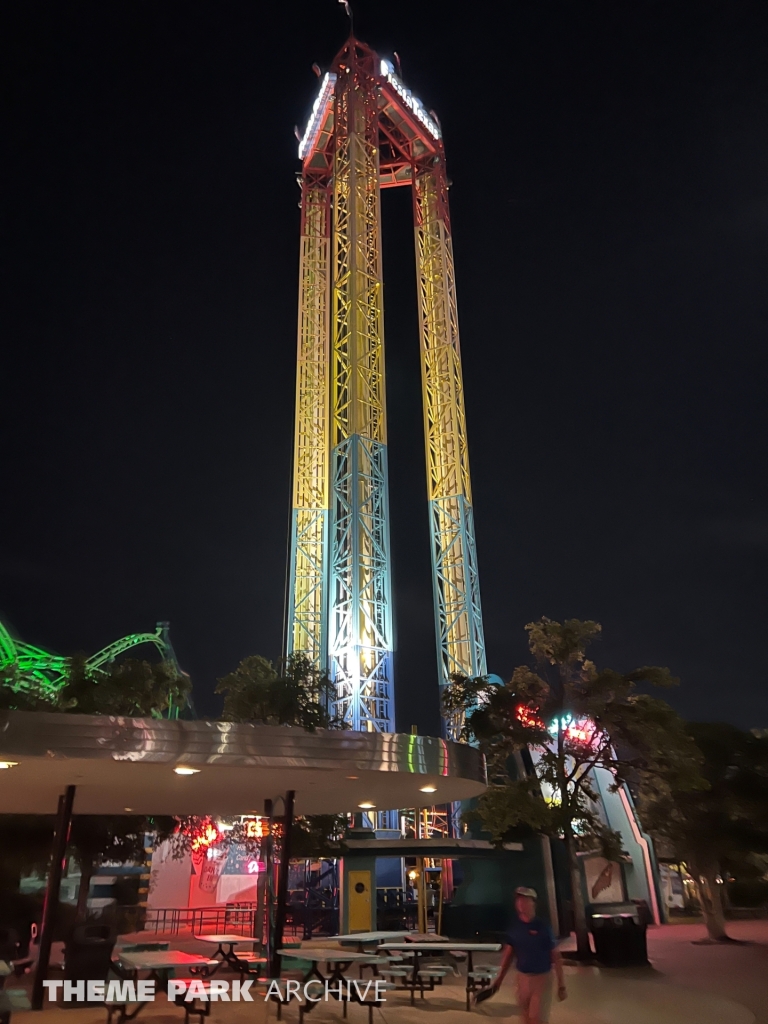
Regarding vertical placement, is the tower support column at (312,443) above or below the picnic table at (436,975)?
above

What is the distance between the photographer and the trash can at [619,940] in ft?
48.0

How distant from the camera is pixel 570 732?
18.9 meters

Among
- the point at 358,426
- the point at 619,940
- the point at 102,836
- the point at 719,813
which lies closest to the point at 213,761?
the point at 619,940

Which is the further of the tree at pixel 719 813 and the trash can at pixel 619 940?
the tree at pixel 719 813

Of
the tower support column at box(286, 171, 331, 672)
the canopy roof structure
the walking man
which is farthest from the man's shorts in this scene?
the tower support column at box(286, 171, 331, 672)

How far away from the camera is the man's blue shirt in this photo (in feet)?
22.7

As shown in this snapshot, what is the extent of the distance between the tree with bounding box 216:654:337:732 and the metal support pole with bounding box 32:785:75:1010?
11.0 m

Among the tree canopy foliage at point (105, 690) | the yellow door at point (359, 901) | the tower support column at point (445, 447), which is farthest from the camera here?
the tower support column at point (445, 447)

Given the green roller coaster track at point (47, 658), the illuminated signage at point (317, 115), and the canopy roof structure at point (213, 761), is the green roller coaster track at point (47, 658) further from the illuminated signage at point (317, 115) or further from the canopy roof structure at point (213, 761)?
the illuminated signage at point (317, 115)

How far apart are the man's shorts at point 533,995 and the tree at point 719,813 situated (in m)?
14.8

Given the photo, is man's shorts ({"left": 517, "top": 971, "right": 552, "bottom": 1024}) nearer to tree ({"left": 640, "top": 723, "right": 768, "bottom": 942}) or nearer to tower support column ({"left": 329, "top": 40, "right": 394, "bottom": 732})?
tree ({"left": 640, "top": 723, "right": 768, "bottom": 942})

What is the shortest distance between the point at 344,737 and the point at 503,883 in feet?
56.0

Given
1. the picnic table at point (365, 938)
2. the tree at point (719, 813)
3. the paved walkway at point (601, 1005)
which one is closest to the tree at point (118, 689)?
the picnic table at point (365, 938)

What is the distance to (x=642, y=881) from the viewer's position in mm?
28656
